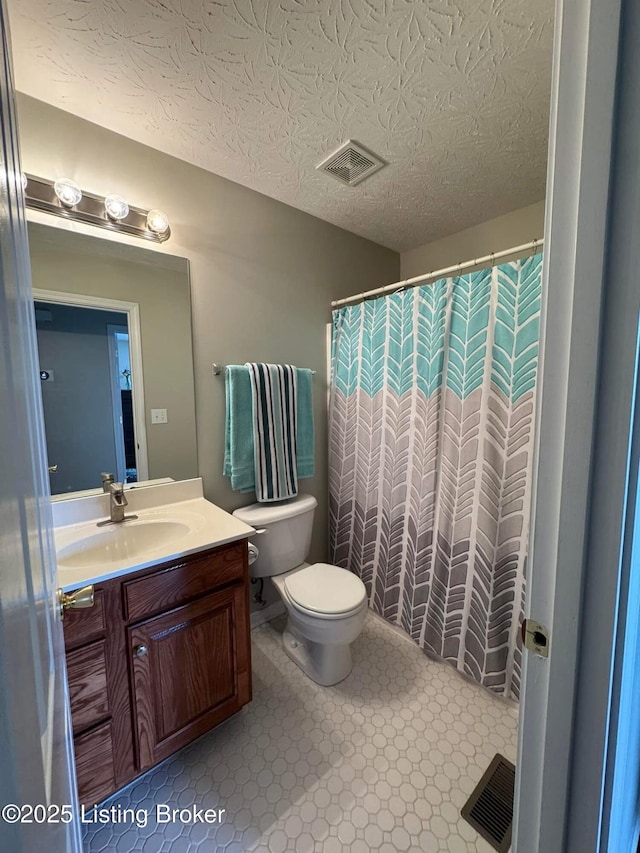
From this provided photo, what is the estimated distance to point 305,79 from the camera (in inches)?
43.9

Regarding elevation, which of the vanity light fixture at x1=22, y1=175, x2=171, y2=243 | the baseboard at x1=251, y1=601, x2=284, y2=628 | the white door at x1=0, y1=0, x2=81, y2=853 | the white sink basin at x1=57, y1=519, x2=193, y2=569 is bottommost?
the baseboard at x1=251, y1=601, x2=284, y2=628

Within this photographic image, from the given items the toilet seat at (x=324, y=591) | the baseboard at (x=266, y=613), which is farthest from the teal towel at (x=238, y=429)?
the baseboard at (x=266, y=613)

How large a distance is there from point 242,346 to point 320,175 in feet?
2.86

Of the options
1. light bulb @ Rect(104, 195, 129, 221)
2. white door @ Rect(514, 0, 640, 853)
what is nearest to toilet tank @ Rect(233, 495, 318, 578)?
white door @ Rect(514, 0, 640, 853)

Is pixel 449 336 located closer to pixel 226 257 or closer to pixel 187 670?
pixel 226 257

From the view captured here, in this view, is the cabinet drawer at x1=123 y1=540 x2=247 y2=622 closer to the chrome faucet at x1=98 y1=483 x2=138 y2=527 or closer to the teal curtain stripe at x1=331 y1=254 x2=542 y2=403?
the chrome faucet at x1=98 y1=483 x2=138 y2=527

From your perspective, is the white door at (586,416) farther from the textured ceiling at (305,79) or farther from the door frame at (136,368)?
the door frame at (136,368)

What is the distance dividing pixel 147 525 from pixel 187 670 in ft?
1.73

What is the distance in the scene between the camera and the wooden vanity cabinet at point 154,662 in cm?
97

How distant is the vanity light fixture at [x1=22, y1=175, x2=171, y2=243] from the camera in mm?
1193

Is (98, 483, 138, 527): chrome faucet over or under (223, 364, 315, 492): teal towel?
under

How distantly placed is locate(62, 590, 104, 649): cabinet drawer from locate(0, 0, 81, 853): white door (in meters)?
0.49

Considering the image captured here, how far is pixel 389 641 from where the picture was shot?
1814mm

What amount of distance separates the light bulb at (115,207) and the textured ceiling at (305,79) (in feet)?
0.90
